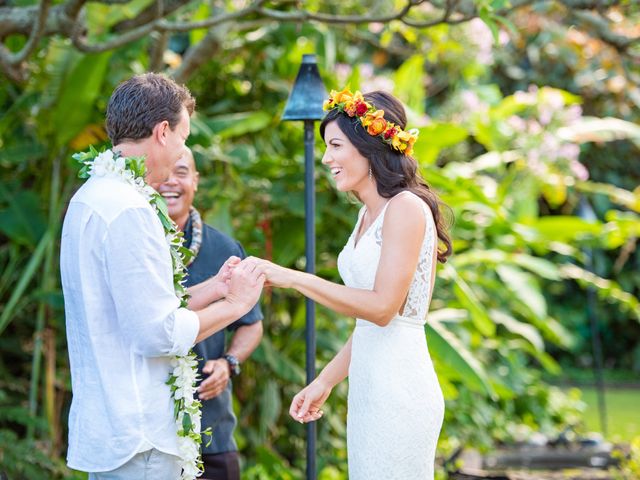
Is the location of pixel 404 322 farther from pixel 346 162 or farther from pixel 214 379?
pixel 214 379

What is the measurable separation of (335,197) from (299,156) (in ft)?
1.18

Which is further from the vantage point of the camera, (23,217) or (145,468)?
(23,217)

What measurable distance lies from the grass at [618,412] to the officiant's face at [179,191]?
5.23 meters

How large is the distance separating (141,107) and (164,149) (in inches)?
4.9

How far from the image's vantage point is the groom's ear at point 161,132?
8.15 feet

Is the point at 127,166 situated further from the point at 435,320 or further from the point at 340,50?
the point at 340,50

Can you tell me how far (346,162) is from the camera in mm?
2828

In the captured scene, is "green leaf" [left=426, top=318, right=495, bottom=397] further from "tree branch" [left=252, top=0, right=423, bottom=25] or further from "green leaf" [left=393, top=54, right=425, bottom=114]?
"green leaf" [left=393, top=54, right=425, bottom=114]

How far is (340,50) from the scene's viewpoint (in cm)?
734

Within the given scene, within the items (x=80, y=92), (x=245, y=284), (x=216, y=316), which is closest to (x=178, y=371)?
(x=216, y=316)

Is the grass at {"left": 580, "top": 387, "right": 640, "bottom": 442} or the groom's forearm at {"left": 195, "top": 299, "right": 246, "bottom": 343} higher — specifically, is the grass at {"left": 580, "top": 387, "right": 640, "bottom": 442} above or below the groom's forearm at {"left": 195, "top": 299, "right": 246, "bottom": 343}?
below

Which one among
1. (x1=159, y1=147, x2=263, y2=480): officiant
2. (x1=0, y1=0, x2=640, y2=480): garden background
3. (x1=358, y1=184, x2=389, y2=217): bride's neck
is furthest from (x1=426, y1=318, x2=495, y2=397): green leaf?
(x1=358, y1=184, x2=389, y2=217): bride's neck

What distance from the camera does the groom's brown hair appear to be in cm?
246

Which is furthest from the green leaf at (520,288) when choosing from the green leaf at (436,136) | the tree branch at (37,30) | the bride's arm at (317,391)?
the bride's arm at (317,391)
